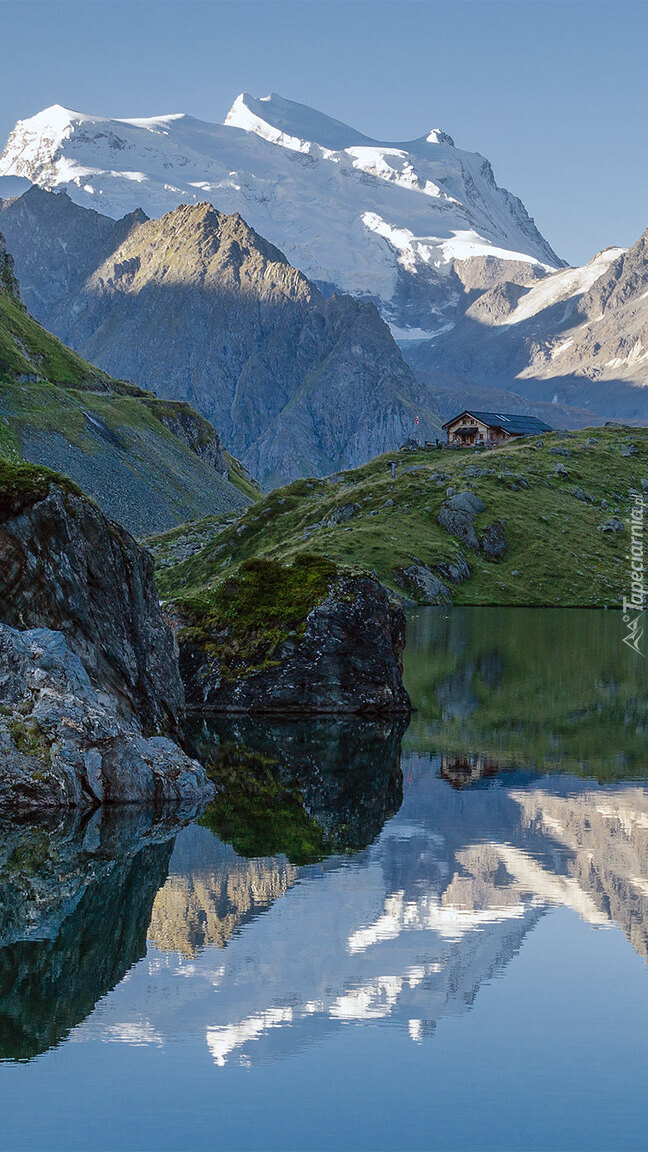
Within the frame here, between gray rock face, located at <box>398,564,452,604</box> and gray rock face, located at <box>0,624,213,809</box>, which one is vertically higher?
gray rock face, located at <box>398,564,452,604</box>

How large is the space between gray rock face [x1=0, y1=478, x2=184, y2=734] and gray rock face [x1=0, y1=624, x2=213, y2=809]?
4.90 feet

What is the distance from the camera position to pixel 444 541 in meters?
169

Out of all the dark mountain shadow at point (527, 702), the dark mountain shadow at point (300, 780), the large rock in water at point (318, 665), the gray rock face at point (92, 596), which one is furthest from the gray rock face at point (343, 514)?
the gray rock face at point (92, 596)

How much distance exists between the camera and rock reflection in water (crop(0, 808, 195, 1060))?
19688mm

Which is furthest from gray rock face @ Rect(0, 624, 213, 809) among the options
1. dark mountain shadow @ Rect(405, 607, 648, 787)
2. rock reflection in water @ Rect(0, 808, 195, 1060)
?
dark mountain shadow @ Rect(405, 607, 648, 787)

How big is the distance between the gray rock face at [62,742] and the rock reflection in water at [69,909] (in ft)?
2.86

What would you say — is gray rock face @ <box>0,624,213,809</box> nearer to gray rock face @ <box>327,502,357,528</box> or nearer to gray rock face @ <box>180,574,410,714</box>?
gray rock face @ <box>180,574,410,714</box>

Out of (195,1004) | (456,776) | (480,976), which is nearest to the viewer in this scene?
(195,1004)

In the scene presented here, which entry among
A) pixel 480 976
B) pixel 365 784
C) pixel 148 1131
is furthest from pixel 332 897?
pixel 365 784

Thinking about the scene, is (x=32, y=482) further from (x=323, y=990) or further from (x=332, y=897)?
(x=323, y=990)

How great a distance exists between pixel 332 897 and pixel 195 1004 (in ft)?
20.7

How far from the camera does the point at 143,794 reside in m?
35.4

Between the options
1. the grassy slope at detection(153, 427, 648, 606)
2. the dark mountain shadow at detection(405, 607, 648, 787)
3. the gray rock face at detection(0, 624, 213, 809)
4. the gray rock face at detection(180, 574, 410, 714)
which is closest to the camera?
the gray rock face at detection(0, 624, 213, 809)

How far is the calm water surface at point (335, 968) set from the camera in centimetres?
1633
